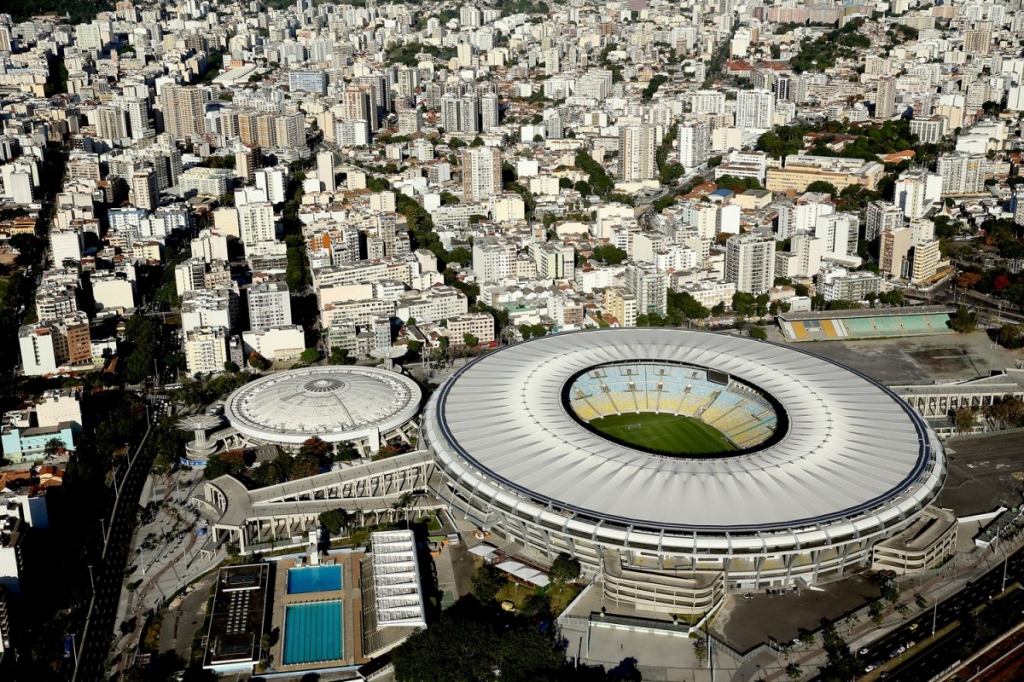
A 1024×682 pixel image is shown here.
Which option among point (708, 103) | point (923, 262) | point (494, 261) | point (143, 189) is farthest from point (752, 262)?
point (708, 103)

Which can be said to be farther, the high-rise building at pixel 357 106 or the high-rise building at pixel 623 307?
the high-rise building at pixel 357 106

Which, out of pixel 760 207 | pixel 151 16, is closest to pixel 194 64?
pixel 151 16

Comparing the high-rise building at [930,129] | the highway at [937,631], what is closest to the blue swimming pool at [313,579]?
Answer: the highway at [937,631]

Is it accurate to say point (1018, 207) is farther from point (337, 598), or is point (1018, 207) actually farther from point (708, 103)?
point (337, 598)

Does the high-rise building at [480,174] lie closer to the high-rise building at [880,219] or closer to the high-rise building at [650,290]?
the high-rise building at [650,290]

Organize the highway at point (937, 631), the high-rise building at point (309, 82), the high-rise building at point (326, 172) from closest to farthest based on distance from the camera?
the highway at point (937, 631)
the high-rise building at point (326, 172)
the high-rise building at point (309, 82)

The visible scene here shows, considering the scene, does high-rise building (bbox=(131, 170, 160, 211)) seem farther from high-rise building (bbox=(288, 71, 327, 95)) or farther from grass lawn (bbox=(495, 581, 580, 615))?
grass lawn (bbox=(495, 581, 580, 615))

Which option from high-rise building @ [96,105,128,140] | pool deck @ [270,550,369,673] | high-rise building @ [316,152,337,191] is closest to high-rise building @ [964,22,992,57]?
high-rise building @ [316,152,337,191]
